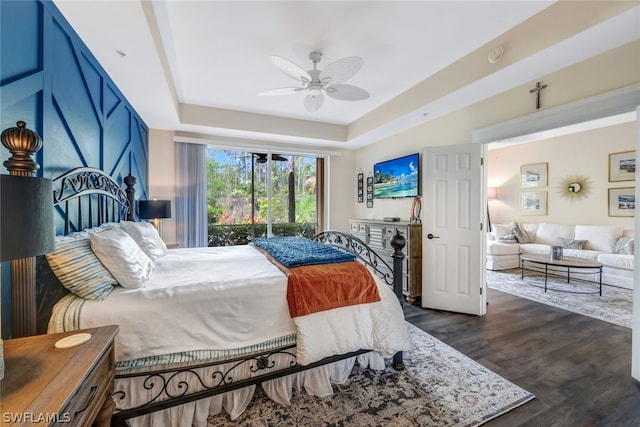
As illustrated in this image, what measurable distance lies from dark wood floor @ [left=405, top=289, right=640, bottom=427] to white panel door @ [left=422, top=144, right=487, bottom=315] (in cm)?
24

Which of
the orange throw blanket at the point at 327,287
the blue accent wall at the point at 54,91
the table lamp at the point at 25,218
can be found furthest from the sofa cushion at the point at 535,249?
the blue accent wall at the point at 54,91

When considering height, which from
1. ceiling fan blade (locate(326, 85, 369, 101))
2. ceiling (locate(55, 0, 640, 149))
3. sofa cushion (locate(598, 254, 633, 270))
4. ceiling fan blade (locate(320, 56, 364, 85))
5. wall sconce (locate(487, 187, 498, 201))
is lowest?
sofa cushion (locate(598, 254, 633, 270))

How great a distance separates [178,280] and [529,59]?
10.9ft

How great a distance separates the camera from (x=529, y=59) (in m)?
2.24

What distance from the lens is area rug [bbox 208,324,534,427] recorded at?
5.34 ft

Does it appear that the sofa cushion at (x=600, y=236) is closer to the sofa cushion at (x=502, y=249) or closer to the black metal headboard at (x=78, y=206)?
the sofa cushion at (x=502, y=249)

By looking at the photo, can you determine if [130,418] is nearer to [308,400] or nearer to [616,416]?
[308,400]

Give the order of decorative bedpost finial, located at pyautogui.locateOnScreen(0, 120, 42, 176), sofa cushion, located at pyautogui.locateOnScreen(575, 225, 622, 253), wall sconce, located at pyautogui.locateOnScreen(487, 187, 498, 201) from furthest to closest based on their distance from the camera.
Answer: wall sconce, located at pyautogui.locateOnScreen(487, 187, 498, 201) < sofa cushion, located at pyautogui.locateOnScreen(575, 225, 622, 253) < decorative bedpost finial, located at pyautogui.locateOnScreen(0, 120, 42, 176)

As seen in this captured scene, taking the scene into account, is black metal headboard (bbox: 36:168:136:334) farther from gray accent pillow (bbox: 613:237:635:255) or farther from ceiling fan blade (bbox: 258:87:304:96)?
gray accent pillow (bbox: 613:237:635:255)

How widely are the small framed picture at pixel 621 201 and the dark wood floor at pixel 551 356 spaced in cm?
310

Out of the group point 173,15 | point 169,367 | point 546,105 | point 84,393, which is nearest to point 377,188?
point 546,105

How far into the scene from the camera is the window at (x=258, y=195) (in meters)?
4.90

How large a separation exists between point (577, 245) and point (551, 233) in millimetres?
629

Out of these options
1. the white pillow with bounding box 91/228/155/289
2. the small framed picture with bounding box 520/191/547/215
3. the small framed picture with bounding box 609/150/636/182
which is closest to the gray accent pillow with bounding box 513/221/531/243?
the small framed picture with bounding box 520/191/547/215
